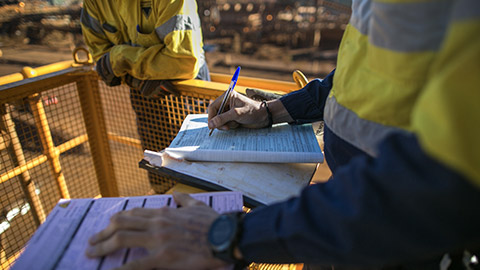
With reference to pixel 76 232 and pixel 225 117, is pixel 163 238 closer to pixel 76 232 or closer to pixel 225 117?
pixel 76 232

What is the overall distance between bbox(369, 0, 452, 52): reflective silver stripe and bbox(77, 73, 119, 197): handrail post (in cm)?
217

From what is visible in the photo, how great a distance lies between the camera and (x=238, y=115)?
127cm

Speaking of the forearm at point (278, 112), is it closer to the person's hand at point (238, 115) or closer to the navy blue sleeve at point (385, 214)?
the person's hand at point (238, 115)

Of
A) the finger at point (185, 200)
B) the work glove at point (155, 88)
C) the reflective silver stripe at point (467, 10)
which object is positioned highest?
the reflective silver stripe at point (467, 10)

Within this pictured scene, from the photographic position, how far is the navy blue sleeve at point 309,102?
131 centimetres

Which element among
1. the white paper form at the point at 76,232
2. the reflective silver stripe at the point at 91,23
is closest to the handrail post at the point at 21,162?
the reflective silver stripe at the point at 91,23

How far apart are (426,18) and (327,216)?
0.44 m

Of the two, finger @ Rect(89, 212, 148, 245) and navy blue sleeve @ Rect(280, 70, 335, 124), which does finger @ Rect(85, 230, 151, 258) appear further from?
navy blue sleeve @ Rect(280, 70, 335, 124)

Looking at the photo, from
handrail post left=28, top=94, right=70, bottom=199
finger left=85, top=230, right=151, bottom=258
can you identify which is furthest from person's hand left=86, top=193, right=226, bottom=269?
handrail post left=28, top=94, right=70, bottom=199

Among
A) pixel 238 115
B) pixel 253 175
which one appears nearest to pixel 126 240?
pixel 253 175

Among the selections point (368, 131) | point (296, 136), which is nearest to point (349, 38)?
point (368, 131)

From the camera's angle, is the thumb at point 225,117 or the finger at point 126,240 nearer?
the finger at point 126,240

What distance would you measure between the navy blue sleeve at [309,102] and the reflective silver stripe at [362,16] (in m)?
0.42

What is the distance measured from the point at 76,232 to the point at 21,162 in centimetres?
172
